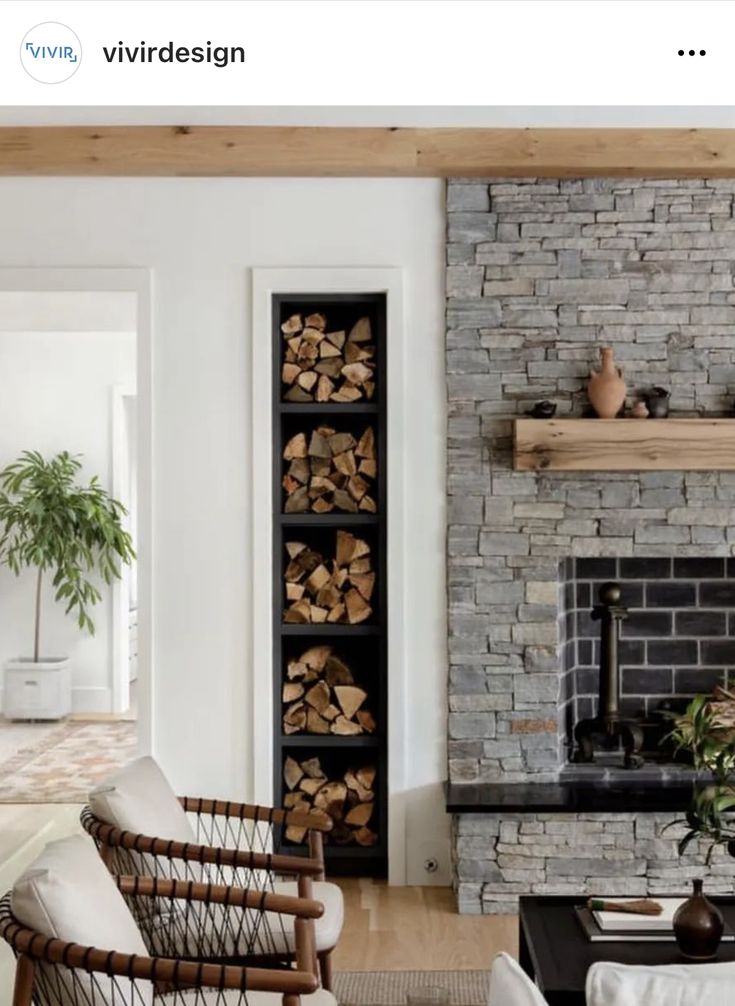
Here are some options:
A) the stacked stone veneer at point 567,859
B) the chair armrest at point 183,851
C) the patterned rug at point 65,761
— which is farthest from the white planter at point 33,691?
the chair armrest at point 183,851

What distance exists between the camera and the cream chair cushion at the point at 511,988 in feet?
5.02

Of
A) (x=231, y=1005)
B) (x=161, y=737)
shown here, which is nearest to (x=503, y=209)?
(x=161, y=737)

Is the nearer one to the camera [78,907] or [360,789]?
[78,907]

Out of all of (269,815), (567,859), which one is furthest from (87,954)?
(567,859)

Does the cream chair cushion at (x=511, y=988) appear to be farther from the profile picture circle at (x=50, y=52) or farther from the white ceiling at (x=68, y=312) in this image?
the white ceiling at (x=68, y=312)

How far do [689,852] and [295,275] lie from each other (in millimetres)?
2516

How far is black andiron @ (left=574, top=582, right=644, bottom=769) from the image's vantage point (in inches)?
175

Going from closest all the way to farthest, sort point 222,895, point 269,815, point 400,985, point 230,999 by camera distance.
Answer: point 230,999
point 222,895
point 269,815
point 400,985

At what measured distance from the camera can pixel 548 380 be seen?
174 inches

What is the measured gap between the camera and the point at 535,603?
4406mm

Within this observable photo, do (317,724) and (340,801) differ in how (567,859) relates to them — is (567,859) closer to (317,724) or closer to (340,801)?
(340,801)

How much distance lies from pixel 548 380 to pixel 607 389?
25 cm

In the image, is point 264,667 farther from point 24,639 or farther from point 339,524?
point 24,639

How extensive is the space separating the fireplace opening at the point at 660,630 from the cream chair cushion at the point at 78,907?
2531mm
